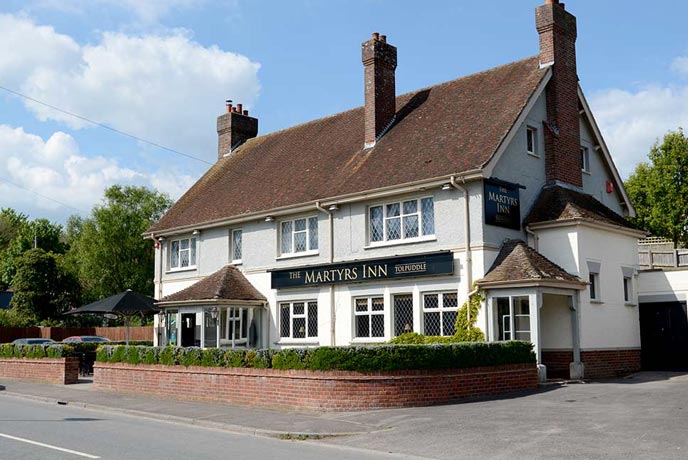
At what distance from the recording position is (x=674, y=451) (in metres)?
11.2

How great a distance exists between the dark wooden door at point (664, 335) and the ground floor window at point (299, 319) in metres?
11.0

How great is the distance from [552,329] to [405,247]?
5.02 metres

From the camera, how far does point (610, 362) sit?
22844 mm

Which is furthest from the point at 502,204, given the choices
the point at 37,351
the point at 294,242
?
the point at 37,351

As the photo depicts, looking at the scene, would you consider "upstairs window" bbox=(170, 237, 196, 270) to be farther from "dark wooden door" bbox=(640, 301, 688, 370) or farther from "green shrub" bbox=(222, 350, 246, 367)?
"dark wooden door" bbox=(640, 301, 688, 370)

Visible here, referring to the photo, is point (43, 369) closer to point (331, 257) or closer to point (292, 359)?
point (331, 257)

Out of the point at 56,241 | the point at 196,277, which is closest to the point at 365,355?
the point at 196,277

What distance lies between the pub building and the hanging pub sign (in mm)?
61

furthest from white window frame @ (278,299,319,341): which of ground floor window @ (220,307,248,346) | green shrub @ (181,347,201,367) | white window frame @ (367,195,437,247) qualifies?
green shrub @ (181,347,201,367)

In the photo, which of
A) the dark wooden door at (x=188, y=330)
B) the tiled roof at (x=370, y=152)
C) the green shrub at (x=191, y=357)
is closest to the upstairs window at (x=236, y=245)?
the tiled roof at (x=370, y=152)

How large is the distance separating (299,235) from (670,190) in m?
26.7

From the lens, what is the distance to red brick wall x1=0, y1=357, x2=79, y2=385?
86.1 feet

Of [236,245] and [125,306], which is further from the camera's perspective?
[236,245]

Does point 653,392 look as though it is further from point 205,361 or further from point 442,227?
point 205,361
